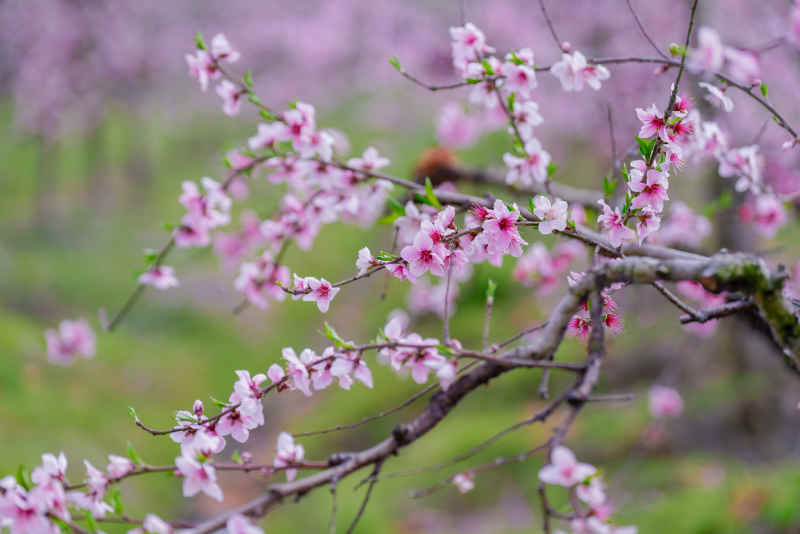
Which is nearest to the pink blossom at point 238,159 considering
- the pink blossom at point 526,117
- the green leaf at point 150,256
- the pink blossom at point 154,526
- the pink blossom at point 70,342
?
the green leaf at point 150,256

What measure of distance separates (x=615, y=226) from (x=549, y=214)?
0.66ft

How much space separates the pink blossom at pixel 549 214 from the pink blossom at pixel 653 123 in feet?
0.92

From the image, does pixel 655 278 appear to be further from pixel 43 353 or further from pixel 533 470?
pixel 43 353

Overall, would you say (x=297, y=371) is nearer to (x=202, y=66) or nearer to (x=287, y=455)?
(x=287, y=455)

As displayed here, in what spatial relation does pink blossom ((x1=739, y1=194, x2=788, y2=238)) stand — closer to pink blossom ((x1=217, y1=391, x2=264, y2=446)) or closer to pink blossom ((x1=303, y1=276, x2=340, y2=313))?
pink blossom ((x1=303, y1=276, x2=340, y2=313))

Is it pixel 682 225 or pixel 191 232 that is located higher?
pixel 682 225

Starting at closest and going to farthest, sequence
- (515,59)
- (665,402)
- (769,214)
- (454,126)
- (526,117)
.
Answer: (515,59), (526,117), (769,214), (454,126), (665,402)

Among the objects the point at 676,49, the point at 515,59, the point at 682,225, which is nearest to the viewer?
the point at 676,49

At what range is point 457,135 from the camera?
4375 millimetres

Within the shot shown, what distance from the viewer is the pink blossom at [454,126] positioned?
3.88 m

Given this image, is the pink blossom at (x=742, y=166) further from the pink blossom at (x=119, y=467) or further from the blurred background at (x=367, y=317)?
the pink blossom at (x=119, y=467)

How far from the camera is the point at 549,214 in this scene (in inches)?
51.6

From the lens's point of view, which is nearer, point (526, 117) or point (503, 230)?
point (503, 230)

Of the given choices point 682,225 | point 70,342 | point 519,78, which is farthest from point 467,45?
point 70,342
